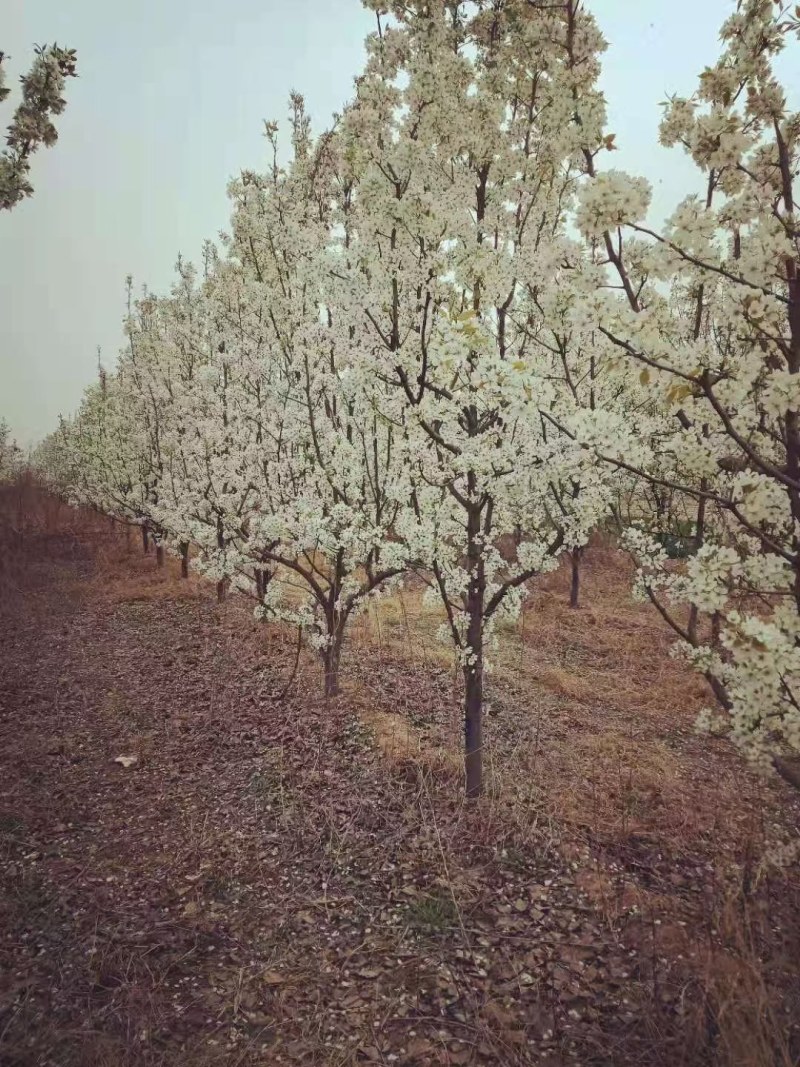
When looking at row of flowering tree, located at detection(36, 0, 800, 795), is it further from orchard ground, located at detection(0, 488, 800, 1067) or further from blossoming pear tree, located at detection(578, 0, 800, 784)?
orchard ground, located at detection(0, 488, 800, 1067)

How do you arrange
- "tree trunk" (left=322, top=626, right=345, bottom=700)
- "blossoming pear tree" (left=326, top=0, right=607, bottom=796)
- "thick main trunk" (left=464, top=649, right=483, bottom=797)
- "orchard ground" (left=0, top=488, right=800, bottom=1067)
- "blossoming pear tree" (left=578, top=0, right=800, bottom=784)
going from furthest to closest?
"tree trunk" (left=322, top=626, right=345, bottom=700) < "thick main trunk" (left=464, top=649, right=483, bottom=797) < "blossoming pear tree" (left=326, top=0, right=607, bottom=796) < "orchard ground" (left=0, top=488, right=800, bottom=1067) < "blossoming pear tree" (left=578, top=0, right=800, bottom=784)

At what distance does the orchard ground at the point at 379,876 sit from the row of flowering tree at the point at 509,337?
45.5 inches

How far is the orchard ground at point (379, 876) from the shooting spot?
3.73 meters

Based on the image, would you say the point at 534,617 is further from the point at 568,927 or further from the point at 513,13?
the point at 513,13

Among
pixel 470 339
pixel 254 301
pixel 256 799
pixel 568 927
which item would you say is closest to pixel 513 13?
pixel 470 339

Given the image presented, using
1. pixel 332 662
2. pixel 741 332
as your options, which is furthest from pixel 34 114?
pixel 332 662

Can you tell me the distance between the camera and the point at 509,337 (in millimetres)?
10070

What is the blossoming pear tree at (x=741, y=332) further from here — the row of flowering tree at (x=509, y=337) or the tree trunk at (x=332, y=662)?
the tree trunk at (x=332, y=662)

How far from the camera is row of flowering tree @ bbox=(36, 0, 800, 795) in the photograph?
306 centimetres

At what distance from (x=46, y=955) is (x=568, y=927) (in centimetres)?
432

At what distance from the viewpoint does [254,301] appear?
8.30m

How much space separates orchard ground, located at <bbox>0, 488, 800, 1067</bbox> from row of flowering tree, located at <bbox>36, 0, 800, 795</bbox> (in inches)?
45.5

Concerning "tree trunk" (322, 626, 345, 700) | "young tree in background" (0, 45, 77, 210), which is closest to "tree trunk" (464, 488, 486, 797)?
"tree trunk" (322, 626, 345, 700)

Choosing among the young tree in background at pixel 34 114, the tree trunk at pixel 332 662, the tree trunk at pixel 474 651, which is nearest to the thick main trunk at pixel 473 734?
the tree trunk at pixel 474 651
